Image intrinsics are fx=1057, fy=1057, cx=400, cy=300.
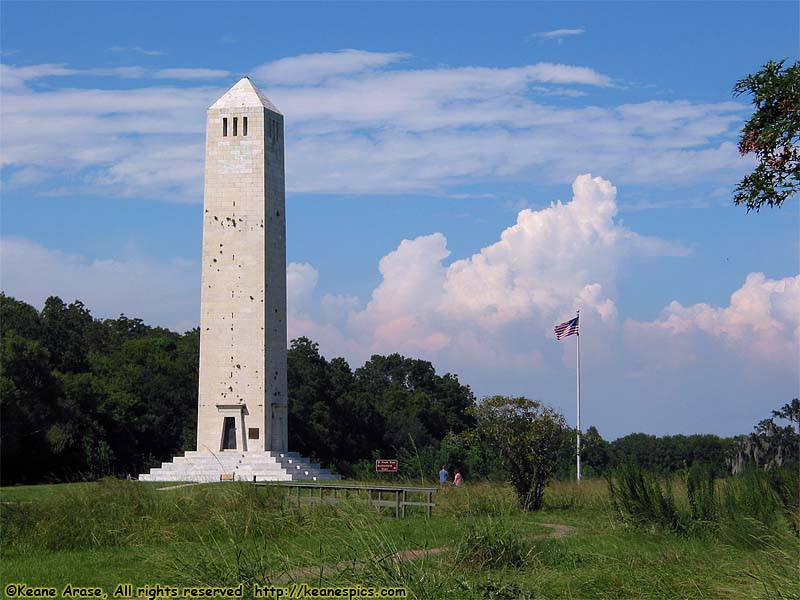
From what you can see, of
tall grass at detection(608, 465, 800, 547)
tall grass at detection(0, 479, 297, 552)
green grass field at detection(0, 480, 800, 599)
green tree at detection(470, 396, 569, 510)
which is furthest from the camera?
green tree at detection(470, 396, 569, 510)

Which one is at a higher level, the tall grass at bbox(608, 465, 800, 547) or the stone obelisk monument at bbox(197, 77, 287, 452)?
the stone obelisk monument at bbox(197, 77, 287, 452)

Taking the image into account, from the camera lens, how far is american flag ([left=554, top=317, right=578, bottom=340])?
36.9 meters

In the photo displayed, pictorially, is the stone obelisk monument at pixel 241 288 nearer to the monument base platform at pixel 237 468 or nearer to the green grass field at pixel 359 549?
the monument base platform at pixel 237 468

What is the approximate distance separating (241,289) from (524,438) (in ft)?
67.7

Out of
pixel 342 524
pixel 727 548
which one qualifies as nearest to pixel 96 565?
pixel 342 524

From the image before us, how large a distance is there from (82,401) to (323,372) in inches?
787

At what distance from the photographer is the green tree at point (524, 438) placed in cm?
2339

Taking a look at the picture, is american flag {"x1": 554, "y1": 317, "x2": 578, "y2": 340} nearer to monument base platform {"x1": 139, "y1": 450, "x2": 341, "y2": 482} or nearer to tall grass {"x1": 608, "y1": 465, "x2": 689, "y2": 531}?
monument base platform {"x1": 139, "y1": 450, "x2": 341, "y2": 482}

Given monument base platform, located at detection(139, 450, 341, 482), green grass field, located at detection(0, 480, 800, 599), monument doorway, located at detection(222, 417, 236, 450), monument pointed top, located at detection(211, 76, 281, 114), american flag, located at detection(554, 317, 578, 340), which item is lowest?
monument base platform, located at detection(139, 450, 341, 482)

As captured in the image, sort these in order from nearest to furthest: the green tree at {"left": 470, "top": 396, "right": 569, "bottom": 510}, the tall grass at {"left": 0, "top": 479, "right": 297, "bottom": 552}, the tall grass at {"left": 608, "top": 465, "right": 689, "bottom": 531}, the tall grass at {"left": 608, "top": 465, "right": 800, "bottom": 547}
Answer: the tall grass at {"left": 608, "top": 465, "right": 800, "bottom": 547}
the tall grass at {"left": 0, "top": 479, "right": 297, "bottom": 552}
the tall grass at {"left": 608, "top": 465, "right": 689, "bottom": 531}
the green tree at {"left": 470, "top": 396, "right": 569, "bottom": 510}

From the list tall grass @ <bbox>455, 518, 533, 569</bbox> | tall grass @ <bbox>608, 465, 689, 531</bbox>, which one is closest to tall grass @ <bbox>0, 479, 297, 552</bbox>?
tall grass @ <bbox>455, 518, 533, 569</bbox>

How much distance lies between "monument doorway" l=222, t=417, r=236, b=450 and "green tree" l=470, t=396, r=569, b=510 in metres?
19.1

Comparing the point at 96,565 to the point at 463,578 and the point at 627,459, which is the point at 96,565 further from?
the point at 627,459

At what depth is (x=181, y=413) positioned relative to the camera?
5356cm
